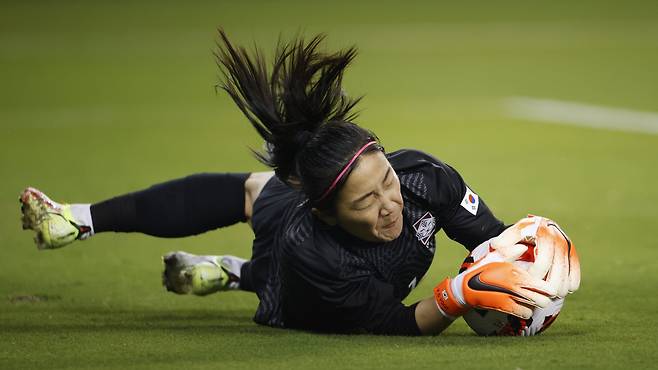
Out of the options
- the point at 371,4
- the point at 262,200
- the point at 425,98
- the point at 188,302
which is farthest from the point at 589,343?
the point at 371,4

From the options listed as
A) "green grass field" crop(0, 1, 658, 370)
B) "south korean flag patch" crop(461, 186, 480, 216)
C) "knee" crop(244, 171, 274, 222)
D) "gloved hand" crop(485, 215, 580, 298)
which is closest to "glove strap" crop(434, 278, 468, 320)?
→ "green grass field" crop(0, 1, 658, 370)

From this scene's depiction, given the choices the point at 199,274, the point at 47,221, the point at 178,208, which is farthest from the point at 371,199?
the point at 47,221

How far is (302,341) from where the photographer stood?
14.9 feet

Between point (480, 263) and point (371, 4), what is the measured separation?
16.0m

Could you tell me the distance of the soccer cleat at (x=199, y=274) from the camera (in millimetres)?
5449

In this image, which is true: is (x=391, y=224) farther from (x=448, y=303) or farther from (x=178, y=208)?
(x=178, y=208)

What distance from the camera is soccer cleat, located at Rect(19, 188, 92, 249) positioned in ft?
16.8

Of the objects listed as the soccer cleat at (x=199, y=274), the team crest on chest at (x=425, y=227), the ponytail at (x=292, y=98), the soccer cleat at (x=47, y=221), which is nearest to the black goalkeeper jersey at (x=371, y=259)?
the team crest on chest at (x=425, y=227)

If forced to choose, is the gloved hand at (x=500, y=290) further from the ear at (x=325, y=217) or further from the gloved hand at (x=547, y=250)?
the ear at (x=325, y=217)

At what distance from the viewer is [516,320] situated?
451 cm

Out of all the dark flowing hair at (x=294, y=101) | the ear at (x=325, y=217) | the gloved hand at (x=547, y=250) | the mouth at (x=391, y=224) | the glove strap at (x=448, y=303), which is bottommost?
the glove strap at (x=448, y=303)

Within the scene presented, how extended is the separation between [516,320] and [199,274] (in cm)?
150

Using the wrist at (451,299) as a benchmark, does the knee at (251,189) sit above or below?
above

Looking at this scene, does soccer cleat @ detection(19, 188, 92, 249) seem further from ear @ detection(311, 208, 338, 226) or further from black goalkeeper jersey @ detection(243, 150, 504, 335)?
ear @ detection(311, 208, 338, 226)
